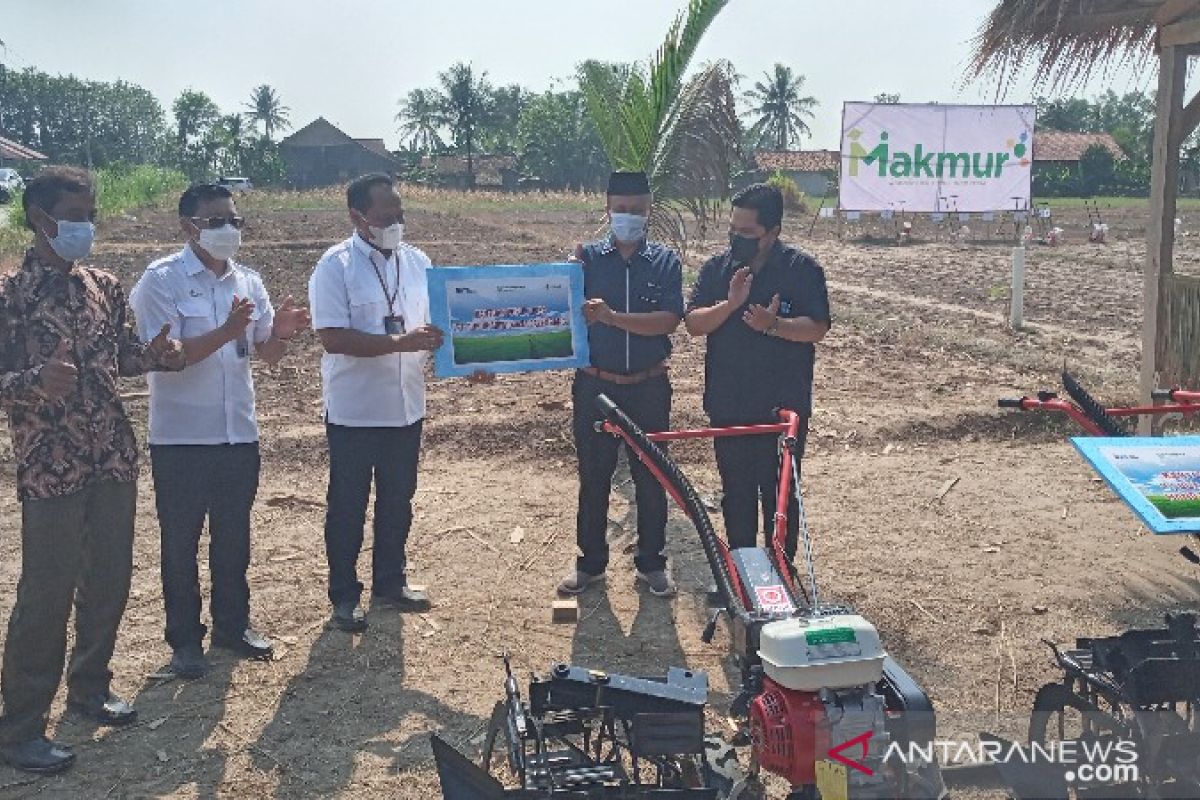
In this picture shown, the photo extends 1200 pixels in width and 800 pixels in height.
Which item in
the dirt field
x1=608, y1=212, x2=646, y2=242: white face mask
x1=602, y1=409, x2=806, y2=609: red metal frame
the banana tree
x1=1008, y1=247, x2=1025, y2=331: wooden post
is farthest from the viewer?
x1=1008, y1=247, x2=1025, y2=331: wooden post

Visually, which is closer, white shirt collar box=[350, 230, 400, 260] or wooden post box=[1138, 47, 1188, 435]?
white shirt collar box=[350, 230, 400, 260]

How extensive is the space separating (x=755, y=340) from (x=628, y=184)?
105 cm

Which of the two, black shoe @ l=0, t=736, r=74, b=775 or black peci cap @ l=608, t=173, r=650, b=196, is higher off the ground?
black peci cap @ l=608, t=173, r=650, b=196

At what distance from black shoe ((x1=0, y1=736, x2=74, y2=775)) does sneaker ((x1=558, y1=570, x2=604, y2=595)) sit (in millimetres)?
2587

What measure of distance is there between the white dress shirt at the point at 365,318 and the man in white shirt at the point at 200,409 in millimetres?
262

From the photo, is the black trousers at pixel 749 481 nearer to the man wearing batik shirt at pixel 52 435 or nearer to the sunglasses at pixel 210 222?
the sunglasses at pixel 210 222

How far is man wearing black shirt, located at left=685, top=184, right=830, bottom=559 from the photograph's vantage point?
5.21 meters

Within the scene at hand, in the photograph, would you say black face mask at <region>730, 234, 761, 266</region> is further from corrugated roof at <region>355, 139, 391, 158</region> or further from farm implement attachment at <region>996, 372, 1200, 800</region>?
corrugated roof at <region>355, 139, 391, 158</region>

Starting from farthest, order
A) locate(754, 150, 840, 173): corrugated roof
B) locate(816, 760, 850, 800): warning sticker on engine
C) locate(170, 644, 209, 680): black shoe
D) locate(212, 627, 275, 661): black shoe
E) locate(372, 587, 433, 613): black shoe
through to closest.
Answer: locate(754, 150, 840, 173): corrugated roof → locate(372, 587, 433, 613): black shoe → locate(212, 627, 275, 661): black shoe → locate(170, 644, 209, 680): black shoe → locate(816, 760, 850, 800): warning sticker on engine

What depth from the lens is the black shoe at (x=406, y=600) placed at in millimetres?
5746

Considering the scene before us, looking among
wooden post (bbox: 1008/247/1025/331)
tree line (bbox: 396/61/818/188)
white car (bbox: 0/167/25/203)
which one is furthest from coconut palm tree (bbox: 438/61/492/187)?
wooden post (bbox: 1008/247/1025/331)

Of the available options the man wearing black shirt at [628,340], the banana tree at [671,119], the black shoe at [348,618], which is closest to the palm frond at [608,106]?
the banana tree at [671,119]

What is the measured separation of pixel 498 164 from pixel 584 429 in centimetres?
7871

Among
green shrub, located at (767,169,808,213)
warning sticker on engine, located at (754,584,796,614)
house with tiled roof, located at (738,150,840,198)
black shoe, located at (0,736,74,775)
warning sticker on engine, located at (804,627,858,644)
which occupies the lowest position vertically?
black shoe, located at (0,736,74,775)
